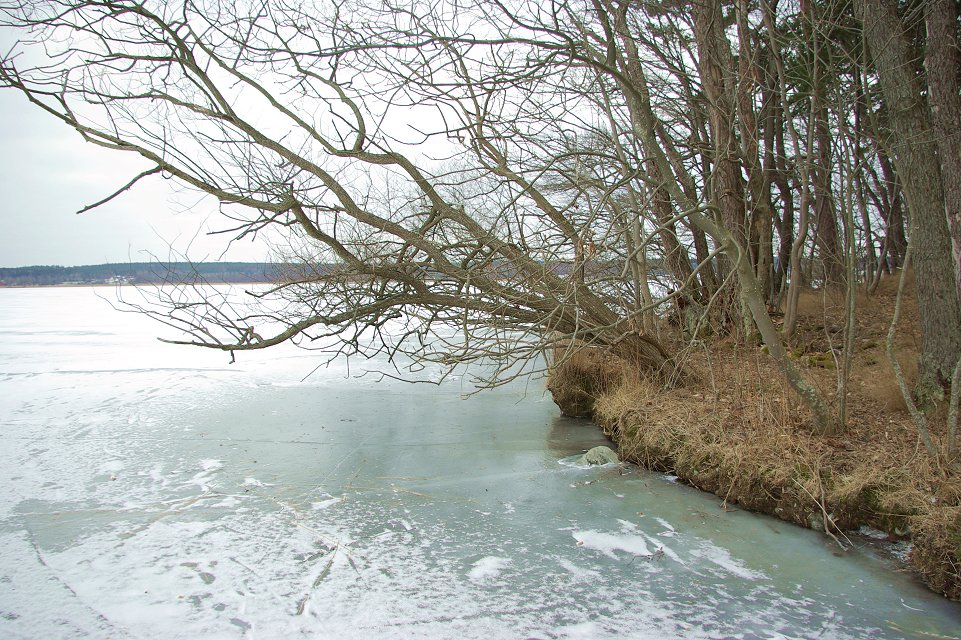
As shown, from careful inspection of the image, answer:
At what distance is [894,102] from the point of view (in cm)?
618

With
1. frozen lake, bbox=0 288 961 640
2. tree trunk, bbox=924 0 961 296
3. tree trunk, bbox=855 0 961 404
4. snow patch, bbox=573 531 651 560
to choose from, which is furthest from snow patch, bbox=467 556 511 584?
tree trunk, bbox=924 0 961 296

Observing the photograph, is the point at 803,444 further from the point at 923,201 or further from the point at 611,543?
the point at 923,201

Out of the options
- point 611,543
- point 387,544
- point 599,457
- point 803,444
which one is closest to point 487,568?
point 387,544

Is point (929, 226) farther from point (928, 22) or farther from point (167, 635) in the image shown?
point (167, 635)

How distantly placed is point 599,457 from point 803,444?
1.99 m

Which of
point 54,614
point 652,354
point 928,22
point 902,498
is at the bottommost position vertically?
point 54,614

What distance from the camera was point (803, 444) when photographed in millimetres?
5566

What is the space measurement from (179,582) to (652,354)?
229 inches

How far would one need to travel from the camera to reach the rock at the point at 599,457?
6.89m

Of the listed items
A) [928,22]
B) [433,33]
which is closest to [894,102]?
[928,22]

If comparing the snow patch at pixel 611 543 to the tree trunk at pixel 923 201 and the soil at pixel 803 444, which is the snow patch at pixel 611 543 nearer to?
the soil at pixel 803 444

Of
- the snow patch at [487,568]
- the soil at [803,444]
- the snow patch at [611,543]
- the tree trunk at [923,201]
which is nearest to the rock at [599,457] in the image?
the soil at [803,444]

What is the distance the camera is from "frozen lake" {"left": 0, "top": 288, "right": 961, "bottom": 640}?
3873 millimetres

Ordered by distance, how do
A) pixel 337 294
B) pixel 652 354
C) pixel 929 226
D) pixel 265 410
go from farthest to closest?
pixel 265 410 → pixel 652 354 → pixel 337 294 → pixel 929 226
